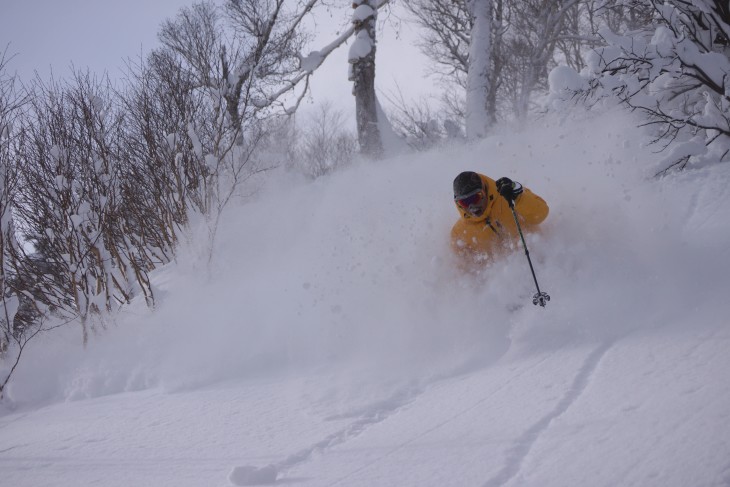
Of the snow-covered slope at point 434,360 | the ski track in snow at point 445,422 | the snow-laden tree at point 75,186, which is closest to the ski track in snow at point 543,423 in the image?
the snow-covered slope at point 434,360

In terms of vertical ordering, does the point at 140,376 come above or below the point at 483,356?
above

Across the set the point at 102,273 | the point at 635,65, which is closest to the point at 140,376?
the point at 102,273

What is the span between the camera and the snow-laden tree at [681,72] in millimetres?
6133

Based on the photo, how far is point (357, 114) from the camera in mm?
11742

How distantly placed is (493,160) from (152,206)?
7.62 meters

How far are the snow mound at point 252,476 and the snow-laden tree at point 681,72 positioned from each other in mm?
6468

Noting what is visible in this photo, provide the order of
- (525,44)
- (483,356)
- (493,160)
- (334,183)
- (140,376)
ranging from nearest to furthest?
(483,356) < (140,376) < (493,160) < (334,183) < (525,44)

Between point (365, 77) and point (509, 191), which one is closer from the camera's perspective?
point (509, 191)

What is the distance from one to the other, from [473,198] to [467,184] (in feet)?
0.49

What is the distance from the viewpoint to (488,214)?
15.3 ft

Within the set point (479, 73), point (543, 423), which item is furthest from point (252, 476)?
point (479, 73)

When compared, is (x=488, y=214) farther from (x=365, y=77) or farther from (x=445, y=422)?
(x=365, y=77)

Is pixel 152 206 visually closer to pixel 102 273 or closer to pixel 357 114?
pixel 102 273

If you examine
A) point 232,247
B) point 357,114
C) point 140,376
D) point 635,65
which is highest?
point 357,114
